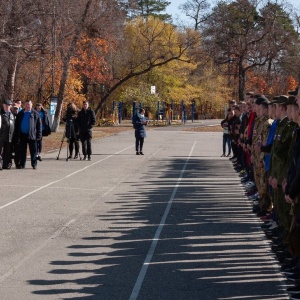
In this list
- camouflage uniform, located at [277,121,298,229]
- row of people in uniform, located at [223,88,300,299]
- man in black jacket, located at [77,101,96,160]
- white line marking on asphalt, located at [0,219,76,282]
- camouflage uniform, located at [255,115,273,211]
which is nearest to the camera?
row of people in uniform, located at [223,88,300,299]

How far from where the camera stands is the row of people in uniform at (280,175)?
7.81 metres

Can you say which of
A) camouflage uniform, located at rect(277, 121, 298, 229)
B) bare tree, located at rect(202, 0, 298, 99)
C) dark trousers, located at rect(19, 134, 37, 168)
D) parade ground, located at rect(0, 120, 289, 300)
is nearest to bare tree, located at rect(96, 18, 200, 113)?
bare tree, located at rect(202, 0, 298, 99)

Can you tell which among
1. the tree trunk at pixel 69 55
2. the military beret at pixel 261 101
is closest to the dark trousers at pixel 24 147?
the military beret at pixel 261 101

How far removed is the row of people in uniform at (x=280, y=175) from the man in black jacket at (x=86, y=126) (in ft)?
31.7

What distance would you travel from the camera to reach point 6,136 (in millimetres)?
21656

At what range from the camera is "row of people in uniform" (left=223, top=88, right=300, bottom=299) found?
7.81 meters

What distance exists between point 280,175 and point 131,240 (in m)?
2.26

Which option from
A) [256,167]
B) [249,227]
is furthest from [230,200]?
[249,227]

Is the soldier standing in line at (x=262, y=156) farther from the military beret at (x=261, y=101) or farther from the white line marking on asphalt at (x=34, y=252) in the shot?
the white line marking on asphalt at (x=34, y=252)

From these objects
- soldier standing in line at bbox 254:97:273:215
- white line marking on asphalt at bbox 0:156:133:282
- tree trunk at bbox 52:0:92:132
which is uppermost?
tree trunk at bbox 52:0:92:132

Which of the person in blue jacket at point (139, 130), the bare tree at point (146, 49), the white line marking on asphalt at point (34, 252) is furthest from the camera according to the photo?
the bare tree at point (146, 49)

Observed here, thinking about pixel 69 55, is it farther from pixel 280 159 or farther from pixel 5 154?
pixel 280 159

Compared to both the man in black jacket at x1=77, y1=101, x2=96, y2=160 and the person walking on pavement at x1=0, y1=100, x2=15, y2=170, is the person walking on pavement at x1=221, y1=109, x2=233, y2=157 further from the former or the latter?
the person walking on pavement at x1=0, y1=100, x2=15, y2=170

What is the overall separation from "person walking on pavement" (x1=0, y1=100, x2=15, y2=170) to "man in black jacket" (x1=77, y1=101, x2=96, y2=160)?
4.09m
